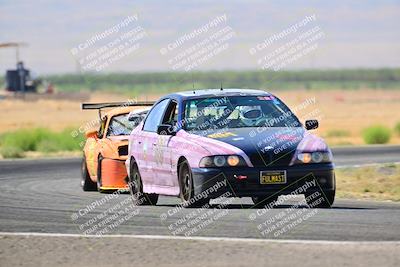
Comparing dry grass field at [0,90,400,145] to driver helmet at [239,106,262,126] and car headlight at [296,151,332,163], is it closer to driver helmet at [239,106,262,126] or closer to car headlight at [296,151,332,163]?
driver helmet at [239,106,262,126]

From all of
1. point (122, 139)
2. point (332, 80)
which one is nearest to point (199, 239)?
point (122, 139)

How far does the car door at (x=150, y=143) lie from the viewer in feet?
59.7

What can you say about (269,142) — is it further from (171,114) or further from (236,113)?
(171,114)

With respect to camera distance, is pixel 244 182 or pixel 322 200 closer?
pixel 244 182

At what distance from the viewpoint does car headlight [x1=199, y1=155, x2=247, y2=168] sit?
53.8 ft

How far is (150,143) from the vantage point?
1836cm

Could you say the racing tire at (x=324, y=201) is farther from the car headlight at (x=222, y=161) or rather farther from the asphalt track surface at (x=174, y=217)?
the car headlight at (x=222, y=161)

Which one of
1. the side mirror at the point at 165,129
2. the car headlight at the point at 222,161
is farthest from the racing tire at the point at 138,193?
the car headlight at the point at 222,161

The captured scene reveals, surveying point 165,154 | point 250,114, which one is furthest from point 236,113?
point 165,154

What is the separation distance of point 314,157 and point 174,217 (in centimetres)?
225

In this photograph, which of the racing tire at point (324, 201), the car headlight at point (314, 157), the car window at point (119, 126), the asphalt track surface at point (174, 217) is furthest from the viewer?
the car window at point (119, 126)

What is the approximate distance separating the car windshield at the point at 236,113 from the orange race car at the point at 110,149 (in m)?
3.70

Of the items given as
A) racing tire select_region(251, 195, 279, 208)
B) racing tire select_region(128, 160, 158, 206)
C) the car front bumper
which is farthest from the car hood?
racing tire select_region(128, 160, 158, 206)

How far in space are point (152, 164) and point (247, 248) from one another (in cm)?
614
